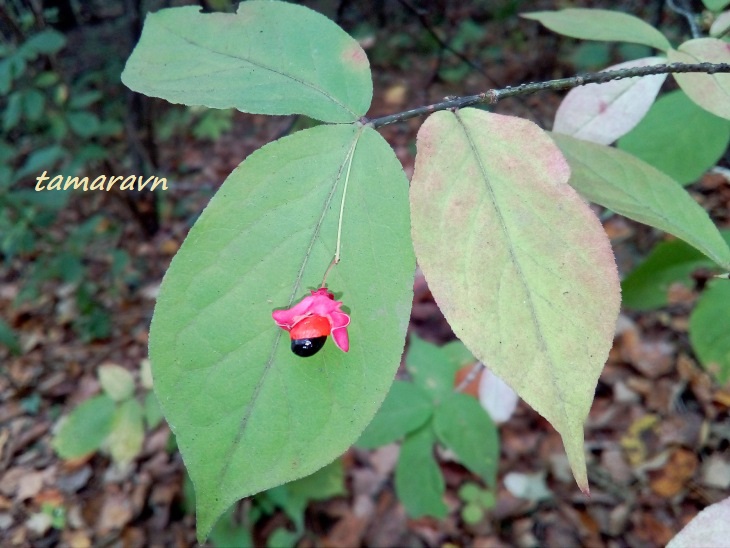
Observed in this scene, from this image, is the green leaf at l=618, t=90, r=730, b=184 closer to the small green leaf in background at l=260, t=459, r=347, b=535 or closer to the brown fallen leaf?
the small green leaf in background at l=260, t=459, r=347, b=535

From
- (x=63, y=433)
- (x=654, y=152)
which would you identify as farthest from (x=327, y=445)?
(x=63, y=433)

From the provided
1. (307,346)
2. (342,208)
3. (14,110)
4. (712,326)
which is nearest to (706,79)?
(342,208)

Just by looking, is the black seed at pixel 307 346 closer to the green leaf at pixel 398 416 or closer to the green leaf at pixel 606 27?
the green leaf at pixel 606 27

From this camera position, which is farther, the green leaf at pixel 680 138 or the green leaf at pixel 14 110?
the green leaf at pixel 14 110

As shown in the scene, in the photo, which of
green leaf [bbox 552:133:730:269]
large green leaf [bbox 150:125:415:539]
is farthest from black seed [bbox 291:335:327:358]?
green leaf [bbox 552:133:730:269]

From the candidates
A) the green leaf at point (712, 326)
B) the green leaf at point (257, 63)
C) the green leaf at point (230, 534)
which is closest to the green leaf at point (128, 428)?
the green leaf at point (230, 534)
